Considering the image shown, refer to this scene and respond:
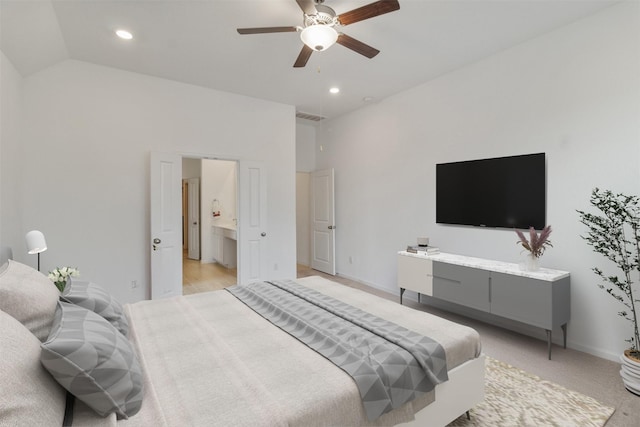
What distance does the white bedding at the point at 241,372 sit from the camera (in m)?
1.17

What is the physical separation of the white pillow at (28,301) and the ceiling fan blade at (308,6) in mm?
2282

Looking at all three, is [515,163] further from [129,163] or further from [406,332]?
[129,163]

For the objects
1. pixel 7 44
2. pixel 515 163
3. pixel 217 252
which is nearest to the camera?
pixel 7 44

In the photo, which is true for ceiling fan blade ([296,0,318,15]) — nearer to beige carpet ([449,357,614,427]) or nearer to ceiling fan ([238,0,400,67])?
ceiling fan ([238,0,400,67])

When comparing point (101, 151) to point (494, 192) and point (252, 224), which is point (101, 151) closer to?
point (252, 224)

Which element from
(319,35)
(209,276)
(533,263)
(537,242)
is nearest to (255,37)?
(319,35)

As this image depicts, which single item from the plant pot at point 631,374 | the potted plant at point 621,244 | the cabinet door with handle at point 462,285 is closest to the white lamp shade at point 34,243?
the cabinet door with handle at point 462,285

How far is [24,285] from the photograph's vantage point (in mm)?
1426

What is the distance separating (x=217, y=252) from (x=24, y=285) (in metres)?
5.49

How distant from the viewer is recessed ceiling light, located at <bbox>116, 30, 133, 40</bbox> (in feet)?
9.70

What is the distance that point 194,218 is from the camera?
755 centimetres

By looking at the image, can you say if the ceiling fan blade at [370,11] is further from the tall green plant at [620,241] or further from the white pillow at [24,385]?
the white pillow at [24,385]

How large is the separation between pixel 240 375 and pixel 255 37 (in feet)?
9.73

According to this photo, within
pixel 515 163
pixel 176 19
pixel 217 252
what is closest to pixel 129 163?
pixel 176 19
